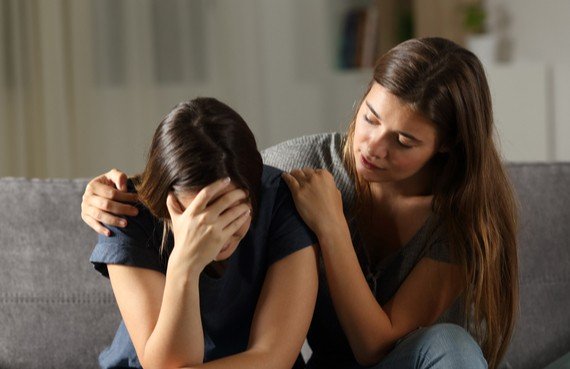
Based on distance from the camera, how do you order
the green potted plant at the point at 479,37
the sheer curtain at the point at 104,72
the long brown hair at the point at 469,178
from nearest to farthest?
the long brown hair at the point at 469,178, the sheer curtain at the point at 104,72, the green potted plant at the point at 479,37

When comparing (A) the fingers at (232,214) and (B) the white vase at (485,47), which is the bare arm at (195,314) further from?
(B) the white vase at (485,47)

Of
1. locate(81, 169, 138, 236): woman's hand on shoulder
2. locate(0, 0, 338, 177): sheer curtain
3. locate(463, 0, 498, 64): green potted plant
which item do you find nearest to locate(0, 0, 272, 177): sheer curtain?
locate(0, 0, 338, 177): sheer curtain

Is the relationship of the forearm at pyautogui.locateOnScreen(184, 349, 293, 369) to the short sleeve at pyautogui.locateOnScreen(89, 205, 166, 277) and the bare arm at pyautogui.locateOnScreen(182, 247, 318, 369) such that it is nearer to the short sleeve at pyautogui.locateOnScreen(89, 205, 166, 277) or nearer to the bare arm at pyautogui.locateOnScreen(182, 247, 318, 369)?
the bare arm at pyautogui.locateOnScreen(182, 247, 318, 369)

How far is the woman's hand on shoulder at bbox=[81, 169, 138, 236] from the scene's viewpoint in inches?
66.4

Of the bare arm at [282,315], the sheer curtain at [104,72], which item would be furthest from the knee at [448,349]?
the sheer curtain at [104,72]

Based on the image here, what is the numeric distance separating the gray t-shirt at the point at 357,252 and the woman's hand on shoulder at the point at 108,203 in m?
0.38

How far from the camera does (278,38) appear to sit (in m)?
4.43

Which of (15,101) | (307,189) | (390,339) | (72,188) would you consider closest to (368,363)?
(390,339)

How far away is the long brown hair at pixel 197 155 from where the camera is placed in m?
1.55

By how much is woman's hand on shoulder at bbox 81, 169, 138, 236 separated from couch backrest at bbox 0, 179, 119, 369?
351mm

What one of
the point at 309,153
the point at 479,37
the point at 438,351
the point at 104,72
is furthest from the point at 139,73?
the point at 438,351

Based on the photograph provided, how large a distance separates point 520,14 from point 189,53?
Answer: 1.47 metres

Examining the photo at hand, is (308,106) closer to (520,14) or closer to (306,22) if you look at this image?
(306,22)

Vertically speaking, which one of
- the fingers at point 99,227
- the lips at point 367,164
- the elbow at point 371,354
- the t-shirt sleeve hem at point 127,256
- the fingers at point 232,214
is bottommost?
the elbow at point 371,354
